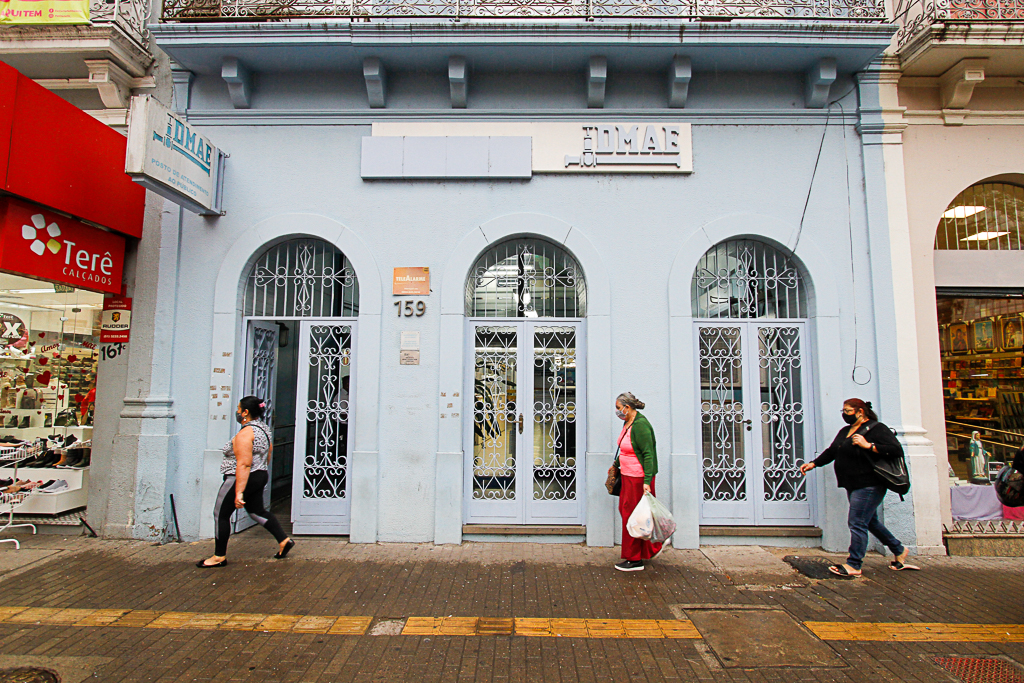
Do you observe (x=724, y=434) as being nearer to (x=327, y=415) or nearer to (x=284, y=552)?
(x=327, y=415)

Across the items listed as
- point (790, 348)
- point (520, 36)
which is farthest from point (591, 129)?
point (790, 348)

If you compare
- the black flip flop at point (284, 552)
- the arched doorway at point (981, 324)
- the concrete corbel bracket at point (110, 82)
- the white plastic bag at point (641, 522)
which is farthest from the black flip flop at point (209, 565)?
the arched doorway at point (981, 324)

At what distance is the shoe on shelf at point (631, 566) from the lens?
5047 mm

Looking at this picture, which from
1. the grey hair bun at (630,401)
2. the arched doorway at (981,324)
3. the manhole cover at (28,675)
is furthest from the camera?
the arched doorway at (981,324)

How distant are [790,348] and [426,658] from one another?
16.7 feet

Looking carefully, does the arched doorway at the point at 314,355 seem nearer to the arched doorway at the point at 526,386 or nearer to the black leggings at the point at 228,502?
the black leggings at the point at 228,502

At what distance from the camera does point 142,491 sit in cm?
571

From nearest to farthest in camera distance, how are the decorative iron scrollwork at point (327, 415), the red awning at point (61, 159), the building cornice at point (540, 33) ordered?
1. the red awning at point (61, 159)
2. the building cornice at point (540, 33)
3. the decorative iron scrollwork at point (327, 415)

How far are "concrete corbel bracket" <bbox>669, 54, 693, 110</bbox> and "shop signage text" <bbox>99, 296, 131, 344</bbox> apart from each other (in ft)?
23.0

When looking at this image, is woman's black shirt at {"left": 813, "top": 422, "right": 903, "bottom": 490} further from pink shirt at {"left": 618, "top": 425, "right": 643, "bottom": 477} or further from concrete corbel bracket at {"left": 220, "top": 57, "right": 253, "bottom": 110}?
concrete corbel bracket at {"left": 220, "top": 57, "right": 253, "bottom": 110}

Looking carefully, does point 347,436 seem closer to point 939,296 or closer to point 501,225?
point 501,225

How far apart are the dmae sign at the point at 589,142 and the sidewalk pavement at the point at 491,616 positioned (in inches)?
174

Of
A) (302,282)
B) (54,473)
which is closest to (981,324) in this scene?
(302,282)

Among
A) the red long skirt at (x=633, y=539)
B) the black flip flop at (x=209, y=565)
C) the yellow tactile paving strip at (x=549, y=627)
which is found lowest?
the yellow tactile paving strip at (x=549, y=627)
